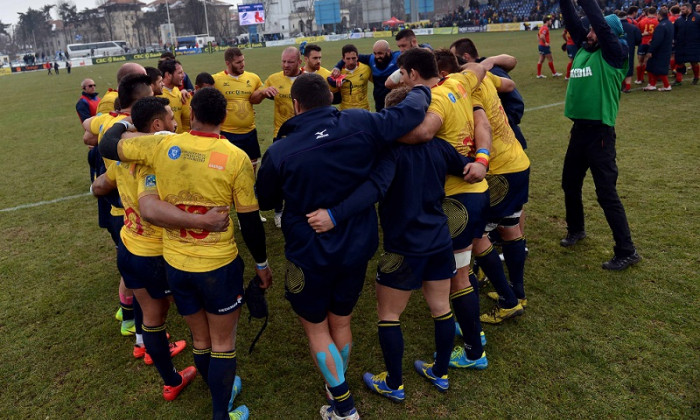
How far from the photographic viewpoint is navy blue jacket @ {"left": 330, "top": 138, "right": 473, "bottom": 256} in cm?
310

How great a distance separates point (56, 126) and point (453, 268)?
685 inches

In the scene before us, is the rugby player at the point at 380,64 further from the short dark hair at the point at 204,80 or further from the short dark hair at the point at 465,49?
the short dark hair at the point at 465,49

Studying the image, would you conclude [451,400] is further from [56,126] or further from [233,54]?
[56,126]

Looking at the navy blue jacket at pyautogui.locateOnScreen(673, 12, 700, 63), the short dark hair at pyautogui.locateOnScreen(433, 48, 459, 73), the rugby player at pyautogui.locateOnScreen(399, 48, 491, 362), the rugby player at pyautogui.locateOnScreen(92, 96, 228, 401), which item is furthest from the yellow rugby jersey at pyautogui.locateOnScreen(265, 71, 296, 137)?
the navy blue jacket at pyautogui.locateOnScreen(673, 12, 700, 63)

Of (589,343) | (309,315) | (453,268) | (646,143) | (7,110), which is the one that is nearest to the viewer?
(309,315)

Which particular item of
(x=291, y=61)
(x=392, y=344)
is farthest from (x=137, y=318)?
(x=291, y=61)

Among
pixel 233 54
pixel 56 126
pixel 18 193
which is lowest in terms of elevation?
pixel 18 193

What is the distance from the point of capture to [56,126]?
52.9 ft

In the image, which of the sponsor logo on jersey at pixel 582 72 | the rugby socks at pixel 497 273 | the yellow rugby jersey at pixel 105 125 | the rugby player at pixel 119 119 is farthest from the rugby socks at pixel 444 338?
the sponsor logo on jersey at pixel 582 72

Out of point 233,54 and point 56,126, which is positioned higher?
point 233,54

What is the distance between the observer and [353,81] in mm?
7578

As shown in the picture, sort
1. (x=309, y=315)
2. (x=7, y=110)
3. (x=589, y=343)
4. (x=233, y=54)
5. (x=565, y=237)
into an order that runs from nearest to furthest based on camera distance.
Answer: (x=309, y=315) → (x=589, y=343) → (x=565, y=237) → (x=233, y=54) → (x=7, y=110)

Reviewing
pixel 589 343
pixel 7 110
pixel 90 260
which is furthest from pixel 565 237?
pixel 7 110

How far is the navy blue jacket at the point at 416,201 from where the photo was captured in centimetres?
310
